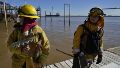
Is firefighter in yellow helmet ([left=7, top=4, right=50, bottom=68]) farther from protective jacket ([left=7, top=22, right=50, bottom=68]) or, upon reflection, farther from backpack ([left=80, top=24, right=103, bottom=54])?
backpack ([left=80, top=24, right=103, bottom=54])

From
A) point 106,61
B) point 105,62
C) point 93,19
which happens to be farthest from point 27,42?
point 106,61

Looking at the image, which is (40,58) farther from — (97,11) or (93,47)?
(97,11)

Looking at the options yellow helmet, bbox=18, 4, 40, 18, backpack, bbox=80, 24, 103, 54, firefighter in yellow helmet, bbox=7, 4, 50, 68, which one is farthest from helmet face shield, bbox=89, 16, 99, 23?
yellow helmet, bbox=18, 4, 40, 18

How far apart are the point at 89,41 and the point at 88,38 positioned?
7cm

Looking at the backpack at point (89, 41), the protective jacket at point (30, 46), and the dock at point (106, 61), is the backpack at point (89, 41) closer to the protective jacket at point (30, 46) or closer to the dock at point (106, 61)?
the protective jacket at point (30, 46)

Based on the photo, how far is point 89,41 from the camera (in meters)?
4.30

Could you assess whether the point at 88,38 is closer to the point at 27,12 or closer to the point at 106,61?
the point at 27,12

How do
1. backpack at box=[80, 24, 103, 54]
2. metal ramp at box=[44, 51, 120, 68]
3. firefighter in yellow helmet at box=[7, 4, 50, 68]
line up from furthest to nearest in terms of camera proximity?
metal ramp at box=[44, 51, 120, 68] → backpack at box=[80, 24, 103, 54] → firefighter in yellow helmet at box=[7, 4, 50, 68]

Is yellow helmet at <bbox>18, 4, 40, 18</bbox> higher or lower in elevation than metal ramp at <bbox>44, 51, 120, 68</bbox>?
higher

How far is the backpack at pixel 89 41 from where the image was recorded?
4.25 m

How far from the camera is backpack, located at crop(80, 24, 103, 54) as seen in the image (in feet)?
14.0

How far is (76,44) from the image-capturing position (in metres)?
4.28

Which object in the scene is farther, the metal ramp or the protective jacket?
the metal ramp

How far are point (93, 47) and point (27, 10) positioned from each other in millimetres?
1607
